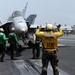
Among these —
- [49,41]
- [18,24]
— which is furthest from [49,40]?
[18,24]

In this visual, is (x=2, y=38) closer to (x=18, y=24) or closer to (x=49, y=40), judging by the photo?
(x=18, y=24)

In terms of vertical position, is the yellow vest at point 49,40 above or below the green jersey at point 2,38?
above

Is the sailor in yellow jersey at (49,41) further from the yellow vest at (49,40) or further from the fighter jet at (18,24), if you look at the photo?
the fighter jet at (18,24)

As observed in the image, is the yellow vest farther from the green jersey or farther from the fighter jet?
the fighter jet

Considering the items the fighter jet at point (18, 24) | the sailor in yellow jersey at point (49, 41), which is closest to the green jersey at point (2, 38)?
the fighter jet at point (18, 24)

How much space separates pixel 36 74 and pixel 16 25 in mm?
13029

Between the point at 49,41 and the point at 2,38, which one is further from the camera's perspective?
the point at 2,38

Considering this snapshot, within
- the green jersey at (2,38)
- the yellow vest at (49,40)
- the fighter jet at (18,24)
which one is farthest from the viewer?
the fighter jet at (18,24)

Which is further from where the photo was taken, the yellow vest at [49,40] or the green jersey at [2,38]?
the green jersey at [2,38]

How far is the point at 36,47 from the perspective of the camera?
20.0m

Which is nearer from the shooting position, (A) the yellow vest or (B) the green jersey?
(A) the yellow vest

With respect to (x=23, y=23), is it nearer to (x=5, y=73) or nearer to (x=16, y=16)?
(x=16, y=16)

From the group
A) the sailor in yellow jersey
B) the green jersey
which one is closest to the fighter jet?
the green jersey

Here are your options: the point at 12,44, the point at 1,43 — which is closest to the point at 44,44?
the point at 1,43
